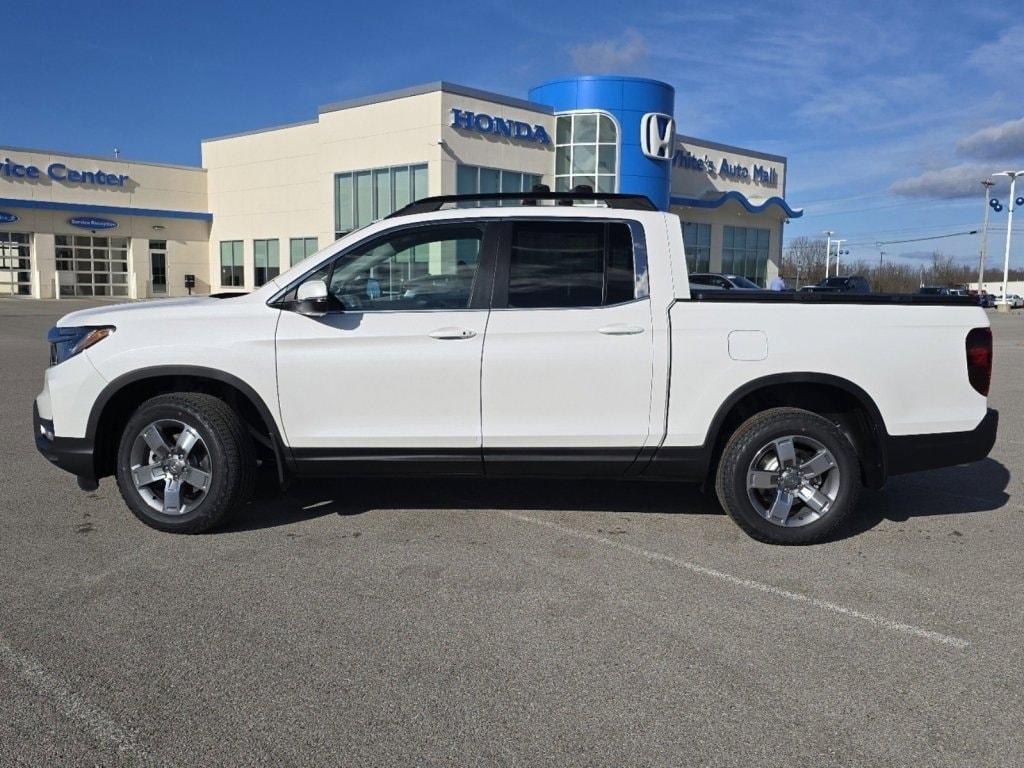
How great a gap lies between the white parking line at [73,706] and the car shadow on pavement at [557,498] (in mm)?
1743

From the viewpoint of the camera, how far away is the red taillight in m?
4.64

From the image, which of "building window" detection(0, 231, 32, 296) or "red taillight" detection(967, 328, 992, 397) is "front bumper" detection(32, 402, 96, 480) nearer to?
"red taillight" detection(967, 328, 992, 397)

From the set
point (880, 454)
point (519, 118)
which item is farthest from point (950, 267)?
point (880, 454)

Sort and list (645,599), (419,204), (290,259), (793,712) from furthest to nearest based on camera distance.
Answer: (290,259)
(419,204)
(645,599)
(793,712)

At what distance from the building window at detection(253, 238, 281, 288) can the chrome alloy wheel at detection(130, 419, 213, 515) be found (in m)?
35.3

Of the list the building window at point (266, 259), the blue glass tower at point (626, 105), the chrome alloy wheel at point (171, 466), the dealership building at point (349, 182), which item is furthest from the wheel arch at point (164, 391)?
the building window at point (266, 259)

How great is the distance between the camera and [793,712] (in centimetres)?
293

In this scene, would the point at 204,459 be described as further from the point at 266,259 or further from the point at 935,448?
the point at 266,259

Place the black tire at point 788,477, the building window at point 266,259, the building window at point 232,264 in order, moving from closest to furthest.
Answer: the black tire at point 788,477 → the building window at point 266,259 → the building window at point 232,264

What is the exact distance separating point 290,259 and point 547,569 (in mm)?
35726

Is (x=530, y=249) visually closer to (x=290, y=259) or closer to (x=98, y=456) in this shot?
(x=98, y=456)

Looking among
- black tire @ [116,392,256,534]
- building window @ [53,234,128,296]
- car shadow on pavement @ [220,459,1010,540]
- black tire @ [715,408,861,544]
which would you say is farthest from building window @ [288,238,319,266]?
black tire @ [715,408,861,544]

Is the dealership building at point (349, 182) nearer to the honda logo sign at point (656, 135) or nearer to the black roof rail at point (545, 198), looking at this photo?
the honda logo sign at point (656, 135)

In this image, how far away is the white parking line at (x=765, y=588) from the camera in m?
3.55
